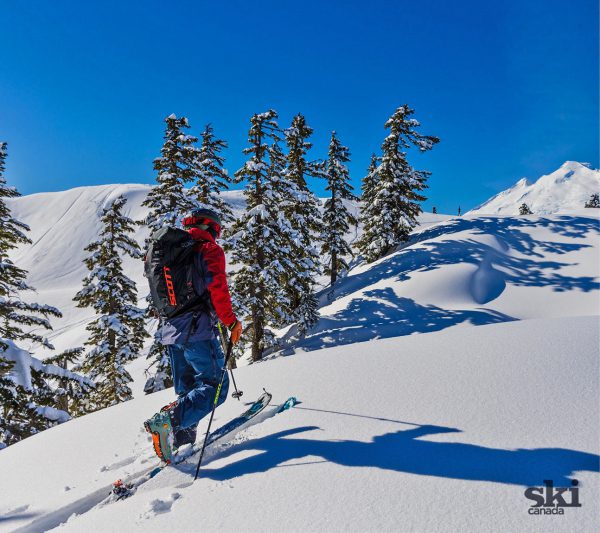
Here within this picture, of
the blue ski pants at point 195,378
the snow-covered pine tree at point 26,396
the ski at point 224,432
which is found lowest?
the snow-covered pine tree at point 26,396

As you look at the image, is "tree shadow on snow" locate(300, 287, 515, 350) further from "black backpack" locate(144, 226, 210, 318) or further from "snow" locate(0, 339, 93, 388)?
"black backpack" locate(144, 226, 210, 318)

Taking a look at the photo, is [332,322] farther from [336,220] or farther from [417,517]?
[417,517]

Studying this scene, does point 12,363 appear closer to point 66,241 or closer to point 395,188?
point 395,188

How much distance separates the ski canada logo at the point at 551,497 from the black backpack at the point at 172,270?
3237 millimetres

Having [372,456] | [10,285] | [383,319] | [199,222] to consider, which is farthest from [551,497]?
[10,285]

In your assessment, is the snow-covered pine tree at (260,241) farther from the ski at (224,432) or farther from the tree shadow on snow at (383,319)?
the ski at (224,432)

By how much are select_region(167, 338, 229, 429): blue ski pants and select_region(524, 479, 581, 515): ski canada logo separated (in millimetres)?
2786

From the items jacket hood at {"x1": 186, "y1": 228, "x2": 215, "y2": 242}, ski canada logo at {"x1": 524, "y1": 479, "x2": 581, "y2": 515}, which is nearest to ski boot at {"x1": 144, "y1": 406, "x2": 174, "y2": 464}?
jacket hood at {"x1": 186, "y1": 228, "x2": 215, "y2": 242}

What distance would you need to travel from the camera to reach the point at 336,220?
29016 mm

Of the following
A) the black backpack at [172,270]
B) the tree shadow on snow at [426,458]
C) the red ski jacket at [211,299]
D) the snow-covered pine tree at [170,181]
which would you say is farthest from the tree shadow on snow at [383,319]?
the black backpack at [172,270]

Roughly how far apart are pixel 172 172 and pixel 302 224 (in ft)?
27.1

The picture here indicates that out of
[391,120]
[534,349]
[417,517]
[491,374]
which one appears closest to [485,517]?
[417,517]

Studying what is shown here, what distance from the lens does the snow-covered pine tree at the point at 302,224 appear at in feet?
58.0

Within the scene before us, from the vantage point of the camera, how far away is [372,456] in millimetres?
2918
